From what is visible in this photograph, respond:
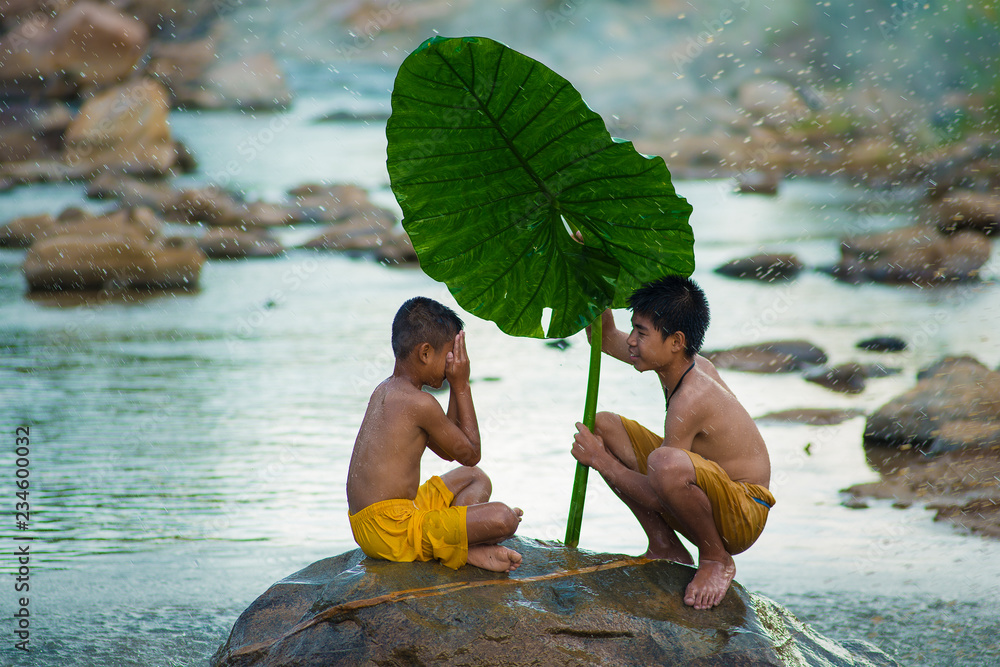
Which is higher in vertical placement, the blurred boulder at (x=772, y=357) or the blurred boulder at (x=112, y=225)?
the blurred boulder at (x=112, y=225)

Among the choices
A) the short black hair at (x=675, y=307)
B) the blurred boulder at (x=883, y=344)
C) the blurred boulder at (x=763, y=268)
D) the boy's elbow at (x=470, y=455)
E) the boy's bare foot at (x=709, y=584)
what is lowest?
→ the boy's bare foot at (x=709, y=584)

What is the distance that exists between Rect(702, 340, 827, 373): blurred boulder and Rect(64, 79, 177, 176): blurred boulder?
1228 cm

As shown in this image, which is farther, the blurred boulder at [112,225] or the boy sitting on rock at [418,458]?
the blurred boulder at [112,225]

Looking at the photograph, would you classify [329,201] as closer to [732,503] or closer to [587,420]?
[587,420]

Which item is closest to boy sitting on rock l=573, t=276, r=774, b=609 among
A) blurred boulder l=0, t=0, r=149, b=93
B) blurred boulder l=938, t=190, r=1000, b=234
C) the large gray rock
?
the large gray rock

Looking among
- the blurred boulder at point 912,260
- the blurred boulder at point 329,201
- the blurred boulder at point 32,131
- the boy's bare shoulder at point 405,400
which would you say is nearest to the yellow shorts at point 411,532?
the boy's bare shoulder at point 405,400

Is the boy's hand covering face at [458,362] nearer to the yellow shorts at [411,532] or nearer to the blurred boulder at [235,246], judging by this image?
the yellow shorts at [411,532]

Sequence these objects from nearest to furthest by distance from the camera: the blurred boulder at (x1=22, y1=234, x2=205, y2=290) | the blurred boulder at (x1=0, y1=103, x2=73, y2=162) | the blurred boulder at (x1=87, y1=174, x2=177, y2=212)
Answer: the blurred boulder at (x1=22, y1=234, x2=205, y2=290) < the blurred boulder at (x1=87, y1=174, x2=177, y2=212) < the blurred boulder at (x1=0, y1=103, x2=73, y2=162)

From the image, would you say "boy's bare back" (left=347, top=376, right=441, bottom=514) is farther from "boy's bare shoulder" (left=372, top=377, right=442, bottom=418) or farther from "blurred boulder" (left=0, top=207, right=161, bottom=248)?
"blurred boulder" (left=0, top=207, right=161, bottom=248)

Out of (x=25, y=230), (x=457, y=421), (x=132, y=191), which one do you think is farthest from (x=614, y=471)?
(x=132, y=191)

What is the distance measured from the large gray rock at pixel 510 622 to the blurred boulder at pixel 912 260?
7.67 m

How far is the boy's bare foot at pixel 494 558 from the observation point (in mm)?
2717

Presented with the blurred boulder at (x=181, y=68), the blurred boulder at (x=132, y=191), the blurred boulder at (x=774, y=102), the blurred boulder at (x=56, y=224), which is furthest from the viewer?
the blurred boulder at (x=774, y=102)

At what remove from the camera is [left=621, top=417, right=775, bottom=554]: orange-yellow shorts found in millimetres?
2697
